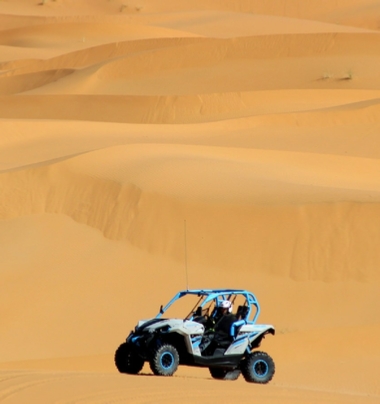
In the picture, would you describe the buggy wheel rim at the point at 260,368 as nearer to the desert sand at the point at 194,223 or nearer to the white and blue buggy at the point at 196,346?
the white and blue buggy at the point at 196,346

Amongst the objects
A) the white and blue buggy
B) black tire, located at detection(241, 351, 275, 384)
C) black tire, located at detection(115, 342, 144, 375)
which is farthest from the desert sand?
black tire, located at detection(115, 342, 144, 375)

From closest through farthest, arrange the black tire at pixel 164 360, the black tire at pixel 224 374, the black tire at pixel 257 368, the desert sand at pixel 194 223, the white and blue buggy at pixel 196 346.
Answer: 1. the black tire at pixel 164 360
2. the white and blue buggy at pixel 196 346
3. the black tire at pixel 257 368
4. the black tire at pixel 224 374
5. the desert sand at pixel 194 223

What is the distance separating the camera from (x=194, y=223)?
1772 centimetres

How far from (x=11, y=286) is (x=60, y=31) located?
38.8 meters

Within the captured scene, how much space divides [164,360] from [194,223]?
7.80 metres

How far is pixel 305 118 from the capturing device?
90.1 ft

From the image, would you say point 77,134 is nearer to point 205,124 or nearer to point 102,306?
point 205,124

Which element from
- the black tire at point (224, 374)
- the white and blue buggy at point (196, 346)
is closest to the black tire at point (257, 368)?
the white and blue buggy at point (196, 346)

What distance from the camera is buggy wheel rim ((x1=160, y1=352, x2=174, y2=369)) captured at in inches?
394

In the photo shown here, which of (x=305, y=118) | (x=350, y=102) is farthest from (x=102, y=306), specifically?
(x=350, y=102)

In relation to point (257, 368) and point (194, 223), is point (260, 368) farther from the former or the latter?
point (194, 223)

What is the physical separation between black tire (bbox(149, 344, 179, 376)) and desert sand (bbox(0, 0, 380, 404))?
0.34 m

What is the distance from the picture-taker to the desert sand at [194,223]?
12.4 metres

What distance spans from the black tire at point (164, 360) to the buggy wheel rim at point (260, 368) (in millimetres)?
893
